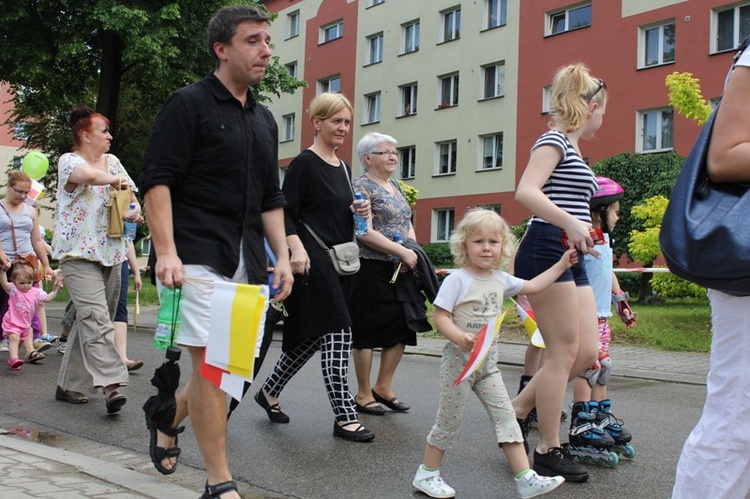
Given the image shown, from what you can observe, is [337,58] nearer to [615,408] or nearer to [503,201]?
[503,201]

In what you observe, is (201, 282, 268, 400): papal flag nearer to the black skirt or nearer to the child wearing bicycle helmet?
the child wearing bicycle helmet

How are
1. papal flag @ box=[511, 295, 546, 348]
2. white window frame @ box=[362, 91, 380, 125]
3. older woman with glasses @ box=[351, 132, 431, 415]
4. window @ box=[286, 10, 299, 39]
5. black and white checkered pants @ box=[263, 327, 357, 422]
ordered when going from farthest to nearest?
window @ box=[286, 10, 299, 39], white window frame @ box=[362, 91, 380, 125], older woman with glasses @ box=[351, 132, 431, 415], black and white checkered pants @ box=[263, 327, 357, 422], papal flag @ box=[511, 295, 546, 348]

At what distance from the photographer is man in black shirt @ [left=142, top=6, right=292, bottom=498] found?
3562 millimetres

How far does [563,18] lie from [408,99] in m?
8.95

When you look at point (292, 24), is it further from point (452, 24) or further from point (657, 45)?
point (657, 45)

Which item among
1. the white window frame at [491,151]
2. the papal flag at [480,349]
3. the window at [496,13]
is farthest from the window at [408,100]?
the papal flag at [480,349]

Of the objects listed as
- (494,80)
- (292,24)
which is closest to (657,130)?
(494,80)

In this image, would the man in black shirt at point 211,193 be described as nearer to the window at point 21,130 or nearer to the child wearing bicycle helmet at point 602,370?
the child wearing bicycle helmet at point 602,370

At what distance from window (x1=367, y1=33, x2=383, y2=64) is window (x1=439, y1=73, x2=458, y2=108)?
175 inches

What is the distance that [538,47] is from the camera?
3178cm

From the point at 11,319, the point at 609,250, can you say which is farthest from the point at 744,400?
the point at 11,319

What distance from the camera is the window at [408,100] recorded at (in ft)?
125

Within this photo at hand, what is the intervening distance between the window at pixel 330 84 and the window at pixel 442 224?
8.84 meters

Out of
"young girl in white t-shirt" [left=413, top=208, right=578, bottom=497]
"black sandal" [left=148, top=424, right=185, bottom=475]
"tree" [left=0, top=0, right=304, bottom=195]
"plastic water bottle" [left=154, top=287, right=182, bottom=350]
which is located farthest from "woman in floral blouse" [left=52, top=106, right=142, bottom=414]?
"tree" [left=0, top=0, right=304, bottom=195]
